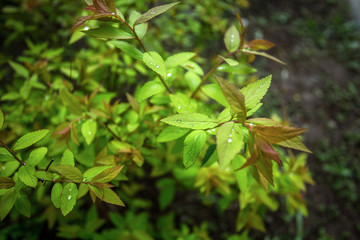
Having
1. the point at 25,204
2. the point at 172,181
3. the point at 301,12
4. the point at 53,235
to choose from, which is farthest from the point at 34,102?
the point at 301,12

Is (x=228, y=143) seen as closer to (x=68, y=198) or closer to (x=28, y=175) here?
(x=68, y=198)

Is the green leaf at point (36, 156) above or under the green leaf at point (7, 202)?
above

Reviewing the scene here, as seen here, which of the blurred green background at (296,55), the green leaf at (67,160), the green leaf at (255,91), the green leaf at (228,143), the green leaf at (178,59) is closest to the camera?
the green leaf at (228,143)

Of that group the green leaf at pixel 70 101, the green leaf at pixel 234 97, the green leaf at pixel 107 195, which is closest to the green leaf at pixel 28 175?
→ the green leaf at pixel 107 195

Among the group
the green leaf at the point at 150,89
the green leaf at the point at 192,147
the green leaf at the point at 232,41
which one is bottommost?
the green leaf at the point at 192,147

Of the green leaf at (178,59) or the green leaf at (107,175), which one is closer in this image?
the green leaf at (107,175)

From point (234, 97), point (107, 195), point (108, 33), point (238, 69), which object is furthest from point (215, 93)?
point (107, 195)

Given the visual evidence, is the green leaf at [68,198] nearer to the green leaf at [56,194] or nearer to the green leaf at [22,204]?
the green leaf at [56,194]
